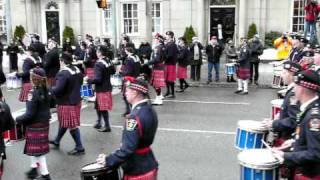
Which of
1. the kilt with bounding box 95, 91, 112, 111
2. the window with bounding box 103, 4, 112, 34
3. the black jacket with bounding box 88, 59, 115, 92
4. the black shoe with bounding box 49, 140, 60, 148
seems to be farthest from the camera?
the window with bounding box 103, 4, 112, 34

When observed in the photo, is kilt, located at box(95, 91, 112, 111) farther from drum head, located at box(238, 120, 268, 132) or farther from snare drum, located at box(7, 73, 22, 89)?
drum head, located at box(238, 120, 268, 132)

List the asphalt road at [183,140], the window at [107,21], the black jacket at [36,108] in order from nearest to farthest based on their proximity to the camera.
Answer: the black jacket at [36,108], the asphalt road at [183,140], the window at [107,21]

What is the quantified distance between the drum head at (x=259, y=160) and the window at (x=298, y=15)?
20545 millimetres

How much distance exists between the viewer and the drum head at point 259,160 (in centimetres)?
500

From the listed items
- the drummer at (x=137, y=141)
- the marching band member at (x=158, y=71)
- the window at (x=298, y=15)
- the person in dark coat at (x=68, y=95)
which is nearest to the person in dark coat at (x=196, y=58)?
the marching band member at (x=158, y=71)

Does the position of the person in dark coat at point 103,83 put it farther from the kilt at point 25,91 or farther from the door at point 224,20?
the door at point 224,20

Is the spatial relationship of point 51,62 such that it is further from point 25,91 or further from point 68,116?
point 68,116

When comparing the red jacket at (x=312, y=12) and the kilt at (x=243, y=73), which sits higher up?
the red jacket at (x=312, y=12)

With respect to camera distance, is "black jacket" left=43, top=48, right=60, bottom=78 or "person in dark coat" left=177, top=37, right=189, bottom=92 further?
"person in dark coat" left=177, top=37, right=189, bottom=92

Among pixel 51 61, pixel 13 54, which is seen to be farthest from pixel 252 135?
pixel 13 54

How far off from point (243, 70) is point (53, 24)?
16.8m

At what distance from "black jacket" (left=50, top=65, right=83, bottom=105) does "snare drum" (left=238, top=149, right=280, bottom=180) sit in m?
4.54

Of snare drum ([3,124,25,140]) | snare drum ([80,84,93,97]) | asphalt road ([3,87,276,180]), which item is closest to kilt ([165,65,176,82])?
asphalt road ([3,87,276,180])

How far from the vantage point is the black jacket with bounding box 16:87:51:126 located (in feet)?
24.0
